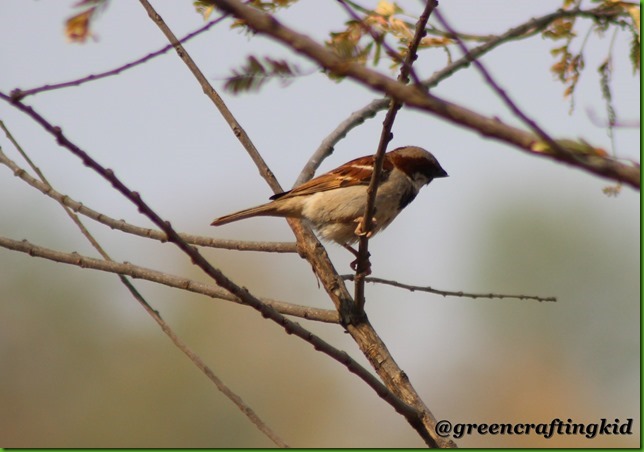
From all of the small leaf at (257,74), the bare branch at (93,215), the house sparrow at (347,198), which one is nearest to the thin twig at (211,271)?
the bare branch at (93,215)

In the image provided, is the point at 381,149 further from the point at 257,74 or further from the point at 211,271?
the point at 257,74

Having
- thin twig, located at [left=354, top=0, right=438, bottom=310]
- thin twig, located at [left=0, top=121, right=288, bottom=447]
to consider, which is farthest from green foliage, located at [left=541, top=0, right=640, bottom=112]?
thin twig, located at [left=0, top=121, right=288, bottom=447]

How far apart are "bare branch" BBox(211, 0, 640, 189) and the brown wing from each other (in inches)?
159

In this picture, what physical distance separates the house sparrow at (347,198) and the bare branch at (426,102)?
3517 mm

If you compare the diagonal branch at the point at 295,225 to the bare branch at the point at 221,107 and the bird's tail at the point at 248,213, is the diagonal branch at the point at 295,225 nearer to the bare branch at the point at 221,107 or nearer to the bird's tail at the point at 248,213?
the bare branch at the point at 221,107

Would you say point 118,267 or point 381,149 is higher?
point 381,149

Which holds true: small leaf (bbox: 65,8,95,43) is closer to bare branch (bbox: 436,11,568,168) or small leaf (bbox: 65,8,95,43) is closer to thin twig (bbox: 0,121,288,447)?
bare branch (bbox: 436,11,568,168)

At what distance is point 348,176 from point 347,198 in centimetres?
39

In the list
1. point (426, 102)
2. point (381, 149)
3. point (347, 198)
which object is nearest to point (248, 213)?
point (347, 198)

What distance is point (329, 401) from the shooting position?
80.6 ft

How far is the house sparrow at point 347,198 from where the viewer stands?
5207 mm

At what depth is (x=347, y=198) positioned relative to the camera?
5.49 m

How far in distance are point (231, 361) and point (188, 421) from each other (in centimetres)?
204

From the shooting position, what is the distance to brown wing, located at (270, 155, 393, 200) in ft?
18.0
